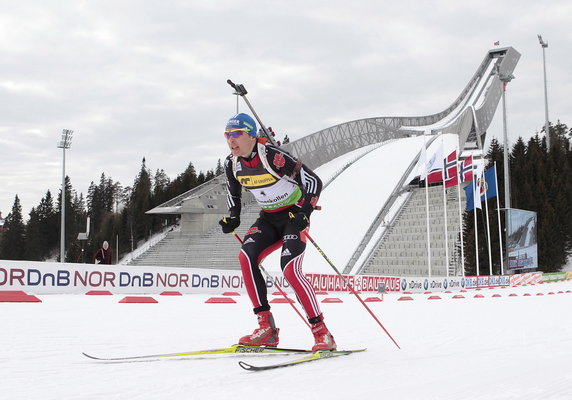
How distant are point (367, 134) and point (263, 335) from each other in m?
62.4

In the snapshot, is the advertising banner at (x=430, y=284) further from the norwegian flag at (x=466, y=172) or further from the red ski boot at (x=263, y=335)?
the red ski boot at (x=263, y=335)

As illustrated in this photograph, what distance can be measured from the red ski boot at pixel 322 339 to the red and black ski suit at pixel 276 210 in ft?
0.22

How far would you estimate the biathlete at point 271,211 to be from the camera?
14.6ft

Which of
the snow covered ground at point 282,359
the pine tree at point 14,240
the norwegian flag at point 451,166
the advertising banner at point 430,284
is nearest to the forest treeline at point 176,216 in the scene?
the pine tree at point 14,240

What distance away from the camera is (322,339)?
4203 mm

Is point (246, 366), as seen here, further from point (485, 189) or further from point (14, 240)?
point (14, 240)

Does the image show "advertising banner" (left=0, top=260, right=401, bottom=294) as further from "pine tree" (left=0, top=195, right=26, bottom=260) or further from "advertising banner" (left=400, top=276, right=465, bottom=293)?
"pine tree" (left=0, top=195, right=26, bottom=260)

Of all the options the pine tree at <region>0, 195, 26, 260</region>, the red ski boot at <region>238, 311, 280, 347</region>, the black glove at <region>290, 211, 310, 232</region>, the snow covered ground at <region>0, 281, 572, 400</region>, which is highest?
the pine tree at <region>0, 195, 26, 260</region>

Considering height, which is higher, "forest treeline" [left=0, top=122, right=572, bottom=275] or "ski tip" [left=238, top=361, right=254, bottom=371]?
"forest treeline" [left=0, top=122, right=572, bottom=275]

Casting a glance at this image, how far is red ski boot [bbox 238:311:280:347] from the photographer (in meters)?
4.27

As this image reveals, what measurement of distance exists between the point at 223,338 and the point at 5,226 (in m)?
94.7

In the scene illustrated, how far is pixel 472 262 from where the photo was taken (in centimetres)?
3925

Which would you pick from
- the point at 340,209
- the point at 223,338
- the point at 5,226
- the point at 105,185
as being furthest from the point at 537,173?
the point at 105,185

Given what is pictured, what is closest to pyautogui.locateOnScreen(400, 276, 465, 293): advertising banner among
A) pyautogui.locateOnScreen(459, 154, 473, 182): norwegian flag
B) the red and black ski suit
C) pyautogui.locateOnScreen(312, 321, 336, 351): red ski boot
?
pyautogui.locateOnScreen(459, 154, 473, 182): norwegian flag
